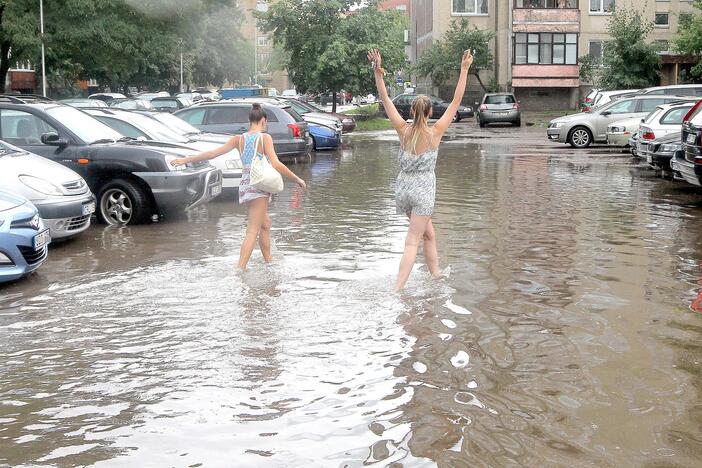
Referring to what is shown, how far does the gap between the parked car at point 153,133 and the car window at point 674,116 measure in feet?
35.4

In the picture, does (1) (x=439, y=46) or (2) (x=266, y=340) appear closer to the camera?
(2) (x=266, y=340)

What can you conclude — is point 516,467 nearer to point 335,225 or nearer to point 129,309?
point 129,309

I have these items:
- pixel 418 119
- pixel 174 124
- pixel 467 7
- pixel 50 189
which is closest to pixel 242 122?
pixel 174 124

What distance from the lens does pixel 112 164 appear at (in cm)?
1297

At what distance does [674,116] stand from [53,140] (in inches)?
569

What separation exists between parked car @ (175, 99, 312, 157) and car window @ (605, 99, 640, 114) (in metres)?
11.3

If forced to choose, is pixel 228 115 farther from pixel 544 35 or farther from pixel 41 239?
pixel 544 35

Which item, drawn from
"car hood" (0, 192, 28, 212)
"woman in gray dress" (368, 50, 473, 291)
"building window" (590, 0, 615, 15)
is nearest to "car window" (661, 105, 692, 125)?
"woman in gray dress" (368, 50, 473, 291)

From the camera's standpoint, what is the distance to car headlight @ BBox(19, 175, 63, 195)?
1095cm

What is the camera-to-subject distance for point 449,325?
732cm

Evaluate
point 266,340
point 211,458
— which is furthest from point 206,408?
point 266,340

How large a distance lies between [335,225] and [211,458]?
8.50m

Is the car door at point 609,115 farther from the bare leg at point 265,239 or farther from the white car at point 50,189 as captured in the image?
the bare leg at point 265,239

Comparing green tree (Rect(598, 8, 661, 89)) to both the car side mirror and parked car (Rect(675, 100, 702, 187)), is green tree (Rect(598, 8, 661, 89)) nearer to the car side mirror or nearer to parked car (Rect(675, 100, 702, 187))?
parked car (Rect(675, 100, 702, 187))
